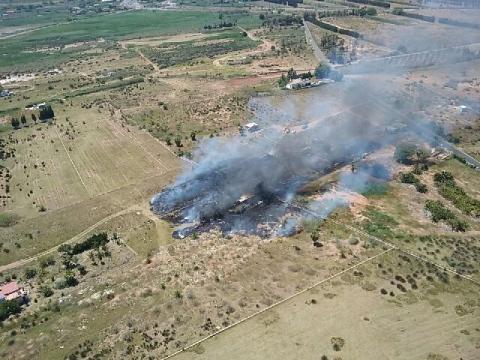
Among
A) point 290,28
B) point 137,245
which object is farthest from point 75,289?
point 290,28

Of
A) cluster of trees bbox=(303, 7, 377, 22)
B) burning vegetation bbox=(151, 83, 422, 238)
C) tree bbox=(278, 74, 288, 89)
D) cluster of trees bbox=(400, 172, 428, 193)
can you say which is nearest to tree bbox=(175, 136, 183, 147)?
burning vegetation bbox=(151, 83, 422, 238)

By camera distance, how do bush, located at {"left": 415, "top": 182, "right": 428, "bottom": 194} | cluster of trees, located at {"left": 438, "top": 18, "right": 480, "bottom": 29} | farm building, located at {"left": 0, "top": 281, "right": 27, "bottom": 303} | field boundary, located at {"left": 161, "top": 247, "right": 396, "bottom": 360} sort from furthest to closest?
cluster of trees, located at {"left": 438, "top": 18, "right": 480, "bottom": 29} < bush, located at {"left": 415, "top": 182, "right": 428, "bottom": 194} < farm building, located at {"left": 0, "top": 281, "right": 27, "bottom": 303} < field boundary, located at {"left": 161, "top": 247, "right": 396, "bottom": 360}

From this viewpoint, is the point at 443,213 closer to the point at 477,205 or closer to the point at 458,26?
the point at 477,205

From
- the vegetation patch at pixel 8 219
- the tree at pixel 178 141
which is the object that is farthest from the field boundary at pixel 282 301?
the tree at pixel 178 141

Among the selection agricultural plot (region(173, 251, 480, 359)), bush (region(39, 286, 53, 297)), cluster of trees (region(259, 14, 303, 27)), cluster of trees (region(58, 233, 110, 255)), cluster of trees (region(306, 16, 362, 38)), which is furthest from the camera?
cluster of trees (region(259, 14, 303, 27))

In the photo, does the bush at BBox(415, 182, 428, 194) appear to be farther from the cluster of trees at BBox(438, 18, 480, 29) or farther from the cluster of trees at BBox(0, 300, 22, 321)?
the cluster of trees at BBox(438, 18, 480, 29)

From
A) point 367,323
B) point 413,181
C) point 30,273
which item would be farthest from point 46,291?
point 413,181
